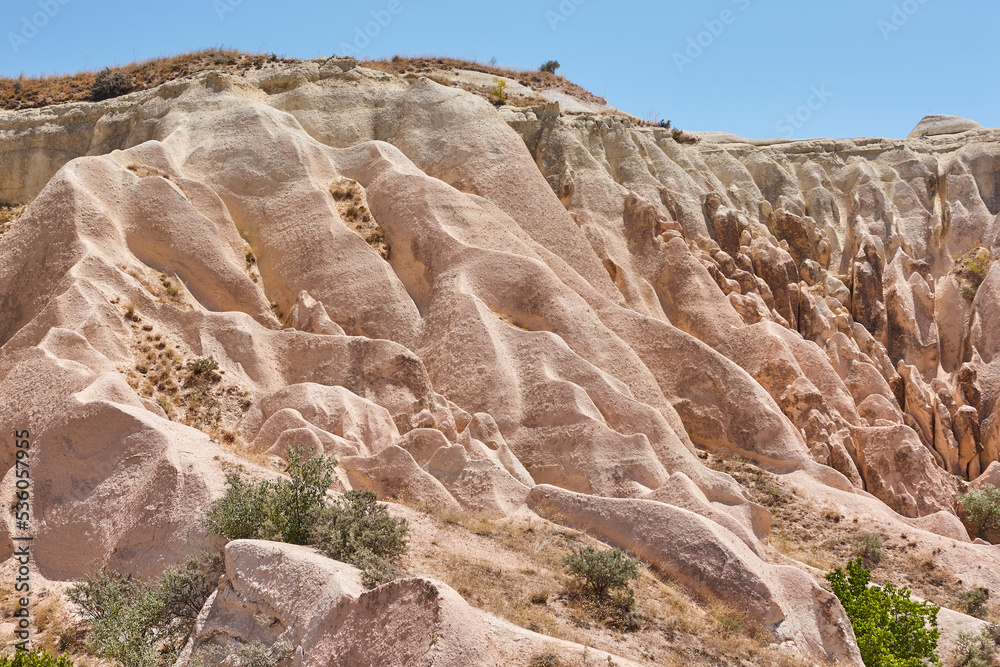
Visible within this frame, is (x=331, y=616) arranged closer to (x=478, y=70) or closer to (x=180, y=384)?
(x=180, y=384)

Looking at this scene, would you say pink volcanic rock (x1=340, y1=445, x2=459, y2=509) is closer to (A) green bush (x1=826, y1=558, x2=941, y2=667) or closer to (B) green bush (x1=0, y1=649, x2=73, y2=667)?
(B) green bush (x1=0, y1=649, x2=73, y2=667)

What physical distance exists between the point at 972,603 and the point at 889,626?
410cm

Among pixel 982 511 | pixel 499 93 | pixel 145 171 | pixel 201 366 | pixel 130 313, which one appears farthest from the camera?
pixel 499 93

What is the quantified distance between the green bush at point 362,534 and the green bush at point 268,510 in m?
0.24

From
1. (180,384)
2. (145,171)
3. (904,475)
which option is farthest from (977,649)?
(145,171)

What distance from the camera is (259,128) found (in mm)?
23375

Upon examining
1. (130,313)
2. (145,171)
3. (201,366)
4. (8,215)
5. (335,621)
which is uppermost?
(145,171)

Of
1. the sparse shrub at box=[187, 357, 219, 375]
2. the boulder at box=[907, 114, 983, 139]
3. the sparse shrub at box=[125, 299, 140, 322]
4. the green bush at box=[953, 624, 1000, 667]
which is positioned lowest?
the green bush at box=[953, 624, 1000, 667]

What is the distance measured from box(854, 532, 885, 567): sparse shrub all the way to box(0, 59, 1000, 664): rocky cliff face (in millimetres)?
1641

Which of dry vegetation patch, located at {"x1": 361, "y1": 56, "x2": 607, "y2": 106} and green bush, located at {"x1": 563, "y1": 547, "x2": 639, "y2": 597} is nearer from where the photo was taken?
green bush, located at {"x1": 563, "y1": 547, "x2": 639, "y2": 597}

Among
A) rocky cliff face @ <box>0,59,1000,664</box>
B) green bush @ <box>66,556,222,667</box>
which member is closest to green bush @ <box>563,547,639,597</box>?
rocky cliff face @ <box>0,59,1000,664</box>

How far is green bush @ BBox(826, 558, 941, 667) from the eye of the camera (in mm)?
11562

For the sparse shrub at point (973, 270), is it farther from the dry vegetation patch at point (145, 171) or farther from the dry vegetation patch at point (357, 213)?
the dry vegetation patch at point (145, 171)

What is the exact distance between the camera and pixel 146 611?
9.05 m
